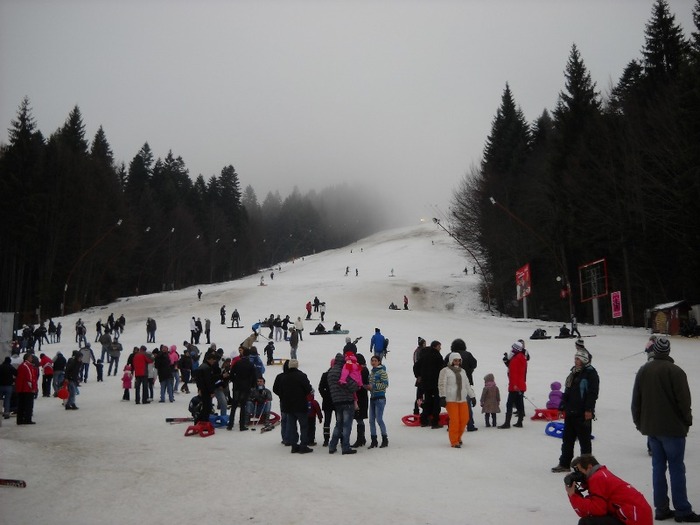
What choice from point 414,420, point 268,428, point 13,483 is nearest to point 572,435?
point 414,420

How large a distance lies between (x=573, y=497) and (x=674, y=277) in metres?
40.4

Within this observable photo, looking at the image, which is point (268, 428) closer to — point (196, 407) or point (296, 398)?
point (196, 407)

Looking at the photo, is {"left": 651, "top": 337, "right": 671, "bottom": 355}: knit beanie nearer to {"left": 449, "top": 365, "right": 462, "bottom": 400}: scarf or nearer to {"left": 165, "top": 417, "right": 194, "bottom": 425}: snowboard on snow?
{"left": 449, "top": 365, "right": 462, "bottom": 400}: scarf

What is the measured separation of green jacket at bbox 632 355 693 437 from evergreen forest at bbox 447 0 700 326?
30311 millimetres

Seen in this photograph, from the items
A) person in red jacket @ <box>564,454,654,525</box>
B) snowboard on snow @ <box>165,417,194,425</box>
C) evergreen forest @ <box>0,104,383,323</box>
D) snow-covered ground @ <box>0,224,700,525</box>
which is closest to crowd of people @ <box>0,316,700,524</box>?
person in red jacket @ <box>564,454,654,525</box>

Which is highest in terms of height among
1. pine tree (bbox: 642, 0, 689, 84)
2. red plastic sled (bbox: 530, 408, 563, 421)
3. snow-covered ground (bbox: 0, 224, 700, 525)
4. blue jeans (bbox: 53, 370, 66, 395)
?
pine tree (bbox: 642, 0, 689, 84)

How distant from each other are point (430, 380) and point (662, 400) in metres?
6.15

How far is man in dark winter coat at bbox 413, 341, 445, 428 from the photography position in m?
12.1

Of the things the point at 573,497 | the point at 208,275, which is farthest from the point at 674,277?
the point at 208,275

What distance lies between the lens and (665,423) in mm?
6293

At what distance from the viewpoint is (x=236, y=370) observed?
41.4 feet

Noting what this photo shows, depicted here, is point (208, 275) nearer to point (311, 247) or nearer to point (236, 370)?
point (311, 247)

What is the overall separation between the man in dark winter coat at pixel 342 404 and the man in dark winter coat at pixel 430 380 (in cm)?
245

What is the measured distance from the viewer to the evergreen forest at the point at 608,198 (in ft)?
117
